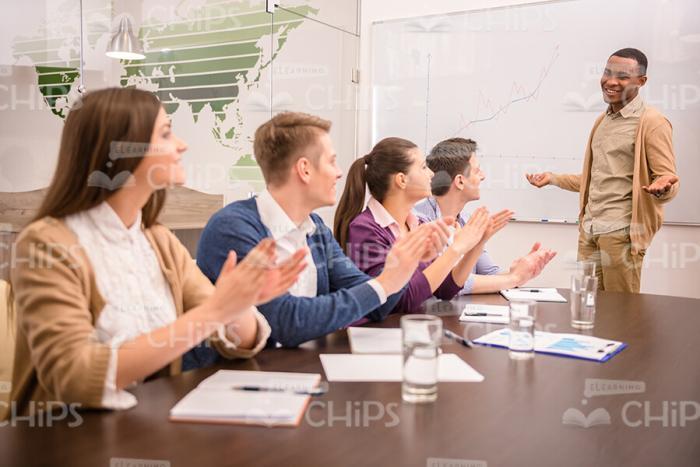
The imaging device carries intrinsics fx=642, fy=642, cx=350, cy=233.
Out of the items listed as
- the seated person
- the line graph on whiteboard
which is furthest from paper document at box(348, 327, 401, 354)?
the line graph on whiteboard

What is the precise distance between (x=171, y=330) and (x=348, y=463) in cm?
38

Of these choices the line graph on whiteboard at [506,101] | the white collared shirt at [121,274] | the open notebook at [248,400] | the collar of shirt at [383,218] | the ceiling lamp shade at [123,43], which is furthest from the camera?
the line graph on whiteboard at [506,101]

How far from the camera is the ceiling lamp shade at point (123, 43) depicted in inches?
118

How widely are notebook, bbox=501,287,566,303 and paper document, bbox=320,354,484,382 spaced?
3.01 feet

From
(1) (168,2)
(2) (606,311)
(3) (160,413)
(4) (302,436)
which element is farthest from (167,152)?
(1) (168,2)

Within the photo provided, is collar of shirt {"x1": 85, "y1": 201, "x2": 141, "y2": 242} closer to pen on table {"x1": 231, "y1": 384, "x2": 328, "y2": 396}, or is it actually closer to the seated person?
pen on table {"x1": 231, "y1": 384, "x2": 328, "y2": 396}

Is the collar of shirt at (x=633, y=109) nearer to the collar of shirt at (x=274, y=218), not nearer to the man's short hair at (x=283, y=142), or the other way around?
the man's short hair at (x=283, y=142)

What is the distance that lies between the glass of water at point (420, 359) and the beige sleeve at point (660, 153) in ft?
7.99

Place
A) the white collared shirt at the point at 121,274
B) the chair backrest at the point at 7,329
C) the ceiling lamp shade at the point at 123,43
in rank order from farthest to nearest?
A: the ceiling lamp shade at the point at 123,43
the chair backrest at the point at 7,329
the white collared shirt at the point at 121,274

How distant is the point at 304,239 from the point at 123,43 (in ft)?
5.93

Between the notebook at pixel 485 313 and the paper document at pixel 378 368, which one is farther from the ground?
the paper document at pixel 378 368

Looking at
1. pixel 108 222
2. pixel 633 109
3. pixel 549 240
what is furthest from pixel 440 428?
pixel 549 240

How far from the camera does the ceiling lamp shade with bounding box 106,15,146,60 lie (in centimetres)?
299

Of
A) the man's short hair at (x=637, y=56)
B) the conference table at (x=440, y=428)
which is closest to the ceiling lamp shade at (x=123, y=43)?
the conference table at (x=440, y=428)
